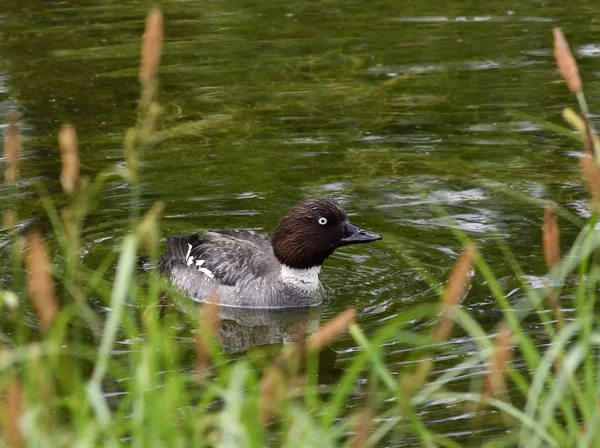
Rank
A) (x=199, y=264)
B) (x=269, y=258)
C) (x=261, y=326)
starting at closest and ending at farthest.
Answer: (x=261, y=326) → (x=199, y=264) → (x=269, y=258)

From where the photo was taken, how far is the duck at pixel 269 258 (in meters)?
8.77

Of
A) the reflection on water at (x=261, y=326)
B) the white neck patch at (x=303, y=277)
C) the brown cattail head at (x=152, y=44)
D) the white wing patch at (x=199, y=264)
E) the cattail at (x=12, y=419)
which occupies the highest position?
the brown cattail head at (x=152, y=44)

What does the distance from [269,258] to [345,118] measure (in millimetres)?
3364

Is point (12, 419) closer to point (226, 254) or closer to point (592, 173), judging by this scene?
point (592, 173)

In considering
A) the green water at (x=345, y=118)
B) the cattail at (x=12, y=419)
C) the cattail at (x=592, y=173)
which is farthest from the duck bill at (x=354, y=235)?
the cattail at (x=12, y=419)

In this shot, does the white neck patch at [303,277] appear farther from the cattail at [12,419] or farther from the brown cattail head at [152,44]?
the cattail at [12,419]

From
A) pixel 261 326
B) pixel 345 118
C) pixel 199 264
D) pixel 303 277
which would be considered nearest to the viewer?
pixel 261 326

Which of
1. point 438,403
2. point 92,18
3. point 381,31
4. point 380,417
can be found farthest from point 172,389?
point 92,18

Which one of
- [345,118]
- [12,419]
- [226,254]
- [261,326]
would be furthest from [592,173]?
[345,118]

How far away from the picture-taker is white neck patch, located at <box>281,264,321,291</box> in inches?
351

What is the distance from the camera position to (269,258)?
9.26m

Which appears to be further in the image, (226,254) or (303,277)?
(226,254)

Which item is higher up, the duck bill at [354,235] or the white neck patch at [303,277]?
the duck bill at [354,235]

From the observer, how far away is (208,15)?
15938 millimetres
